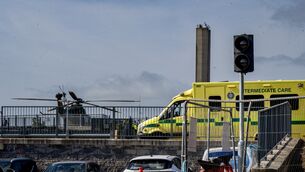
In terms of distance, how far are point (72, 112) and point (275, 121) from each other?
16965mm

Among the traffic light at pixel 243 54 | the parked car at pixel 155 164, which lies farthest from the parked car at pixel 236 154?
the traffic light at pixel 243 54

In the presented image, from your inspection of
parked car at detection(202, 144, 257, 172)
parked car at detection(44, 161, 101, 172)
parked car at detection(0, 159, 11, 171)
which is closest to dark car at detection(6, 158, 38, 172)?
parked car at detection(0, 159, 11, 171)

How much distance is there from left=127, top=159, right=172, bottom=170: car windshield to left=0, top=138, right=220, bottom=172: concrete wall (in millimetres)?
7103

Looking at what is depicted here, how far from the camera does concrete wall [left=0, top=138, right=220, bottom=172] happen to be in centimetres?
2941

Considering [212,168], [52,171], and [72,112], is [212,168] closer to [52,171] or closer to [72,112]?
[52,171]

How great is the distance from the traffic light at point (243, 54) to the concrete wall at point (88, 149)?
1350 centimetres

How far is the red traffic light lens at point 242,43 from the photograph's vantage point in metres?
15.5

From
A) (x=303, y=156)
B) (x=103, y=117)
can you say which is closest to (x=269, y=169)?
(x=303, y=156)

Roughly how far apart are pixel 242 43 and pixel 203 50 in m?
37.5

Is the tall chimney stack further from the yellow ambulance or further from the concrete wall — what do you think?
the concrete wall

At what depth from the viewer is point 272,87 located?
2873 cm

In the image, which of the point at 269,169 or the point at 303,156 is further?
the point at 303,156

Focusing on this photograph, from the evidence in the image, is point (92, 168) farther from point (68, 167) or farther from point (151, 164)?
point (151, 164)

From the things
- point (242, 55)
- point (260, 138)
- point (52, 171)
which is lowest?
point (52, 171)
